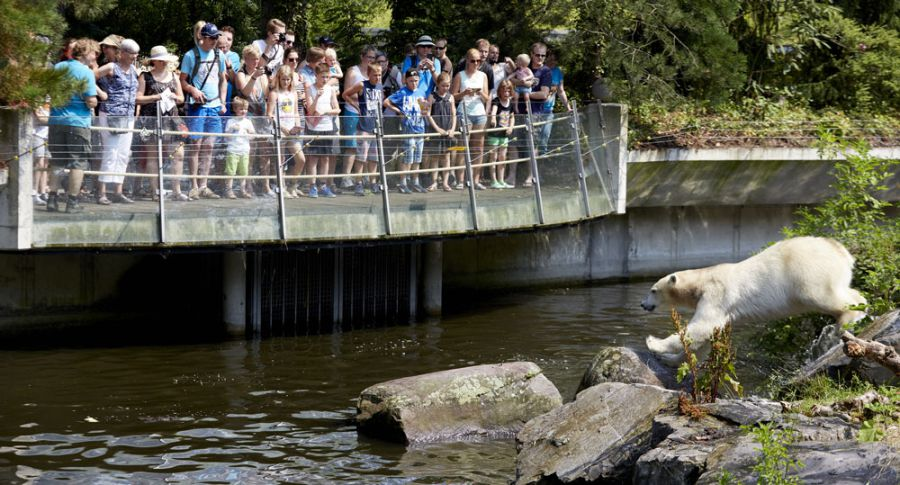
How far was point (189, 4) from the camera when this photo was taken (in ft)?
65.3

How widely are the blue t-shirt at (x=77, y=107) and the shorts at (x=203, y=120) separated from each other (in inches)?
42.5

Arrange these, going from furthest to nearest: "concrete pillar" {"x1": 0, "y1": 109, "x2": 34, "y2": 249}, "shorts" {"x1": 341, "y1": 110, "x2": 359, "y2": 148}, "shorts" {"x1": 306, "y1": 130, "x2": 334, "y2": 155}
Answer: "shorts" {"x1": 341, "y1": 110, "x2": 359, "y2": 148}, "shorts" {"x1": 306, "y1": 130, "x2": 334, "y2": 155}, "concrete pillar" {"x1": 0, "y1": 109, "x2": 34, "y2": 249}

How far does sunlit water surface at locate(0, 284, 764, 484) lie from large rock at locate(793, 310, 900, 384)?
97.9 inches

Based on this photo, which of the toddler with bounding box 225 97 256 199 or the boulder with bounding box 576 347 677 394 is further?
the toddler with bounding box 225 97 256 199

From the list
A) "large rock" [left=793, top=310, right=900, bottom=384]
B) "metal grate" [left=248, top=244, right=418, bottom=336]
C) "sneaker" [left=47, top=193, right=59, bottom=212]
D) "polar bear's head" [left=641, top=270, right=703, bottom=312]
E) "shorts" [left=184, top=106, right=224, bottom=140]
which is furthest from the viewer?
"metal grate" [left=248, top=244, right=418, bottom=336]

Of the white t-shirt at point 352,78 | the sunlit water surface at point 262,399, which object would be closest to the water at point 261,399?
the sunlit water surface at point 262,399

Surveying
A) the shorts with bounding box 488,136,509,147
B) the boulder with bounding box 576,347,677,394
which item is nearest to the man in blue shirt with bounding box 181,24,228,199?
the shorts with bounding box 488,136,509,147

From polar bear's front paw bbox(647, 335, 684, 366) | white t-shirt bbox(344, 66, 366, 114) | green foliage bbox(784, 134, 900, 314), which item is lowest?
polar bear's front paw bbox(647, 335, 684, 366)

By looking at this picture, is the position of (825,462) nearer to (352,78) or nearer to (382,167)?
(382,167)

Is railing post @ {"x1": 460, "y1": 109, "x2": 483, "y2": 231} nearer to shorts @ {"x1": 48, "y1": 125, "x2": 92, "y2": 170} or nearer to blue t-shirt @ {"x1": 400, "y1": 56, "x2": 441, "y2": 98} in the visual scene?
blue t-shirt @ {"x1": 400, "y1": 56, "x2": 441, "y2": 98}

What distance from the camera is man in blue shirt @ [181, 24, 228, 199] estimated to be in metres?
13.2

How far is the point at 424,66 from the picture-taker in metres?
15.4

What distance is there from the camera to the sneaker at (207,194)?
43.6ft

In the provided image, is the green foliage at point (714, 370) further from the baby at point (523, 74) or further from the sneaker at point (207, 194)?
the baby at point (523, 74)
